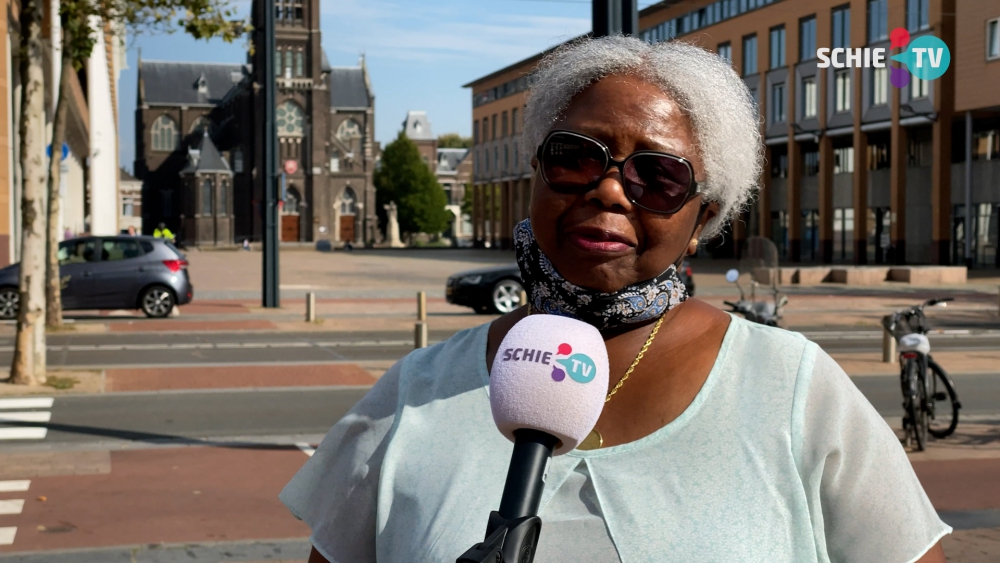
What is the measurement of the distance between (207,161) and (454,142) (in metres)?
59.3

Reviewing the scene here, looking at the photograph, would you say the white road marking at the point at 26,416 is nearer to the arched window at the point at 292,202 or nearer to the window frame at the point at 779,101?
the window frame at the point at 779,101

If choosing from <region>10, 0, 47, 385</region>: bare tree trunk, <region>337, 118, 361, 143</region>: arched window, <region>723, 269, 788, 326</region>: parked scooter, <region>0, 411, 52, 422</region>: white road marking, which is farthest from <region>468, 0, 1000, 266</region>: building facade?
<region>337, 118, 361, 143</region>: arched window

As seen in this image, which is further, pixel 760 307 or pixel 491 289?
pixel 491 289

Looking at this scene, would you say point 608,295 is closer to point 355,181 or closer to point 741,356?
point 741,356

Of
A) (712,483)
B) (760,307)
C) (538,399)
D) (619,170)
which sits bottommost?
(760,307)

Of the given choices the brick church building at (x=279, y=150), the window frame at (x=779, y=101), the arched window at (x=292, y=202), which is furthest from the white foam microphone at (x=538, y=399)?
the arched window at (x=292, y=202)

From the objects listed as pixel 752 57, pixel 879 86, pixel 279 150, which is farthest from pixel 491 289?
pixel 279 150

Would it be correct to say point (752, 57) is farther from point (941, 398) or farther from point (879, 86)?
point (941, 398)

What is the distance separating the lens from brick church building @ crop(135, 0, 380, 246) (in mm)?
101188

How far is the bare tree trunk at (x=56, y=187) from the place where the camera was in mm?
16734

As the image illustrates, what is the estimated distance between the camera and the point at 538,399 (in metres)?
1.47

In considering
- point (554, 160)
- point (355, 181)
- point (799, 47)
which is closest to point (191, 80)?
point (355, 181)

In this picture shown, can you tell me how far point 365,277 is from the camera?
137ft

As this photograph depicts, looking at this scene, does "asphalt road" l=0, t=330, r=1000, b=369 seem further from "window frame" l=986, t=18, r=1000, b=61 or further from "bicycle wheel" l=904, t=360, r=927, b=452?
"window frame" l=986, t=18, r=1000, b=61
